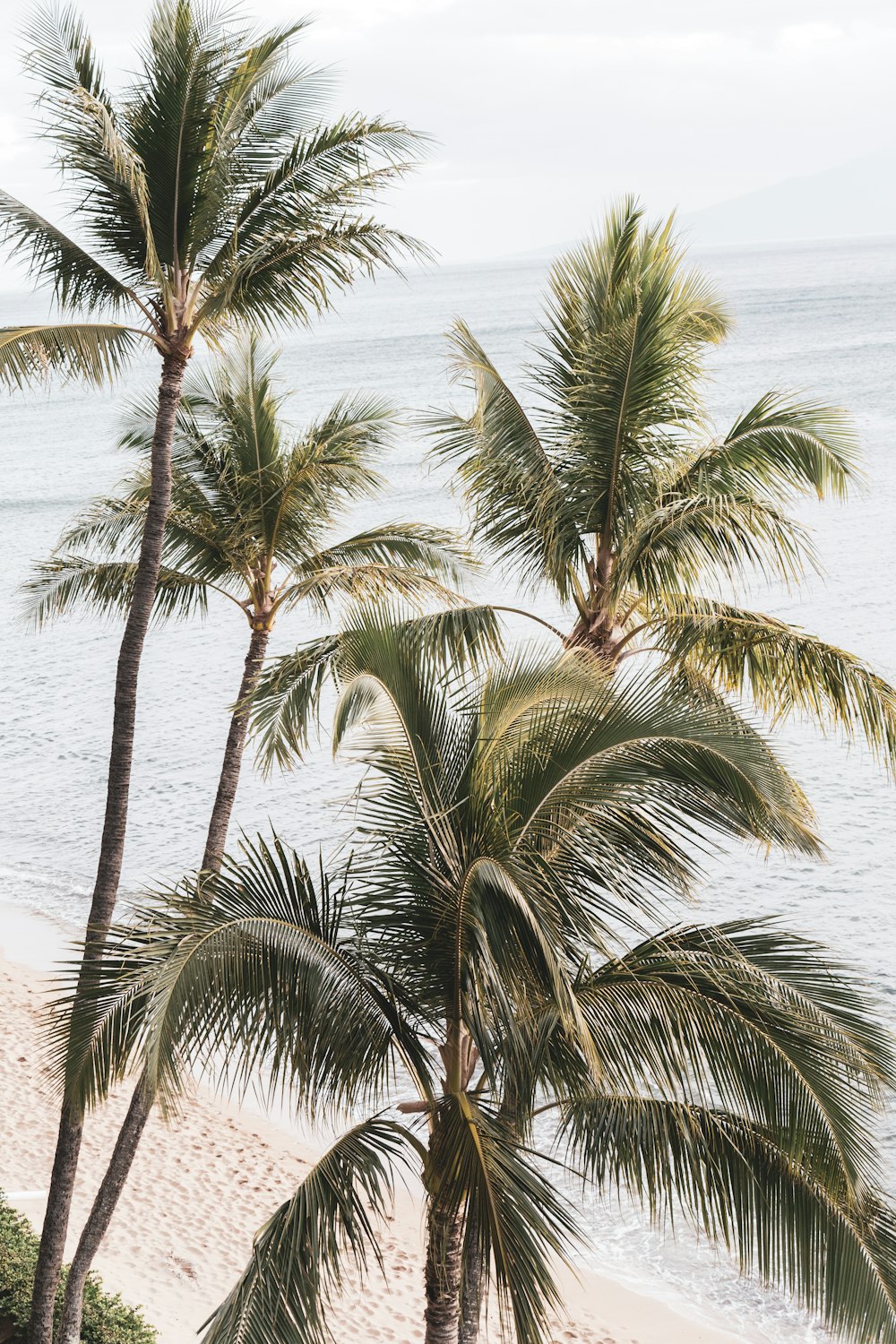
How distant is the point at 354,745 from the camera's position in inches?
244

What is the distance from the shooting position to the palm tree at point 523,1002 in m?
5.21

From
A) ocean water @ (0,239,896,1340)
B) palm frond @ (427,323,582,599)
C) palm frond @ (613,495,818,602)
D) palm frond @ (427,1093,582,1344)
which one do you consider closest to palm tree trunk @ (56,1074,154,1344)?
ocean water @ (0,239,896,1340)

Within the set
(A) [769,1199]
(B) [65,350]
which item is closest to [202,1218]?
(A) [769,1199]

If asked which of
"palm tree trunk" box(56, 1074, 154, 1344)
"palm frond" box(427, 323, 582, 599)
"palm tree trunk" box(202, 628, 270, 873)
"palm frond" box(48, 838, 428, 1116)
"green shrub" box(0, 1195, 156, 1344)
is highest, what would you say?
"palm frond" box(427, 323, 582, 599)

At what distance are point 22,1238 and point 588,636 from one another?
20.9 ft

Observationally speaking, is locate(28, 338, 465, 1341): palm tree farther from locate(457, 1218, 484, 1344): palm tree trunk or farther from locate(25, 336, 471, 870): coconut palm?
locate(457, 1218, 484, 1344): palm tree trunk

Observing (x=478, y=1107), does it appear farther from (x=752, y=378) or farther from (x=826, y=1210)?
(x=752, y=378)

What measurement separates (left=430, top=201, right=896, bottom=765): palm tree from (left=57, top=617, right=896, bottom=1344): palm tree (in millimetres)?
2482

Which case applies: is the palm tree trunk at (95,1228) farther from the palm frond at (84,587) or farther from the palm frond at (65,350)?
the palm frond at (65,350)

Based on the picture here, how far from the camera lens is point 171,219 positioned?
772 cm

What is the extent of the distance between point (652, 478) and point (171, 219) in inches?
151

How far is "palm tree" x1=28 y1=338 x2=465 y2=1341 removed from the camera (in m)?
9.98

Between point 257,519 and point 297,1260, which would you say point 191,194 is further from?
point 297,1260

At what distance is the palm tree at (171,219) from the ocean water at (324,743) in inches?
73.9
